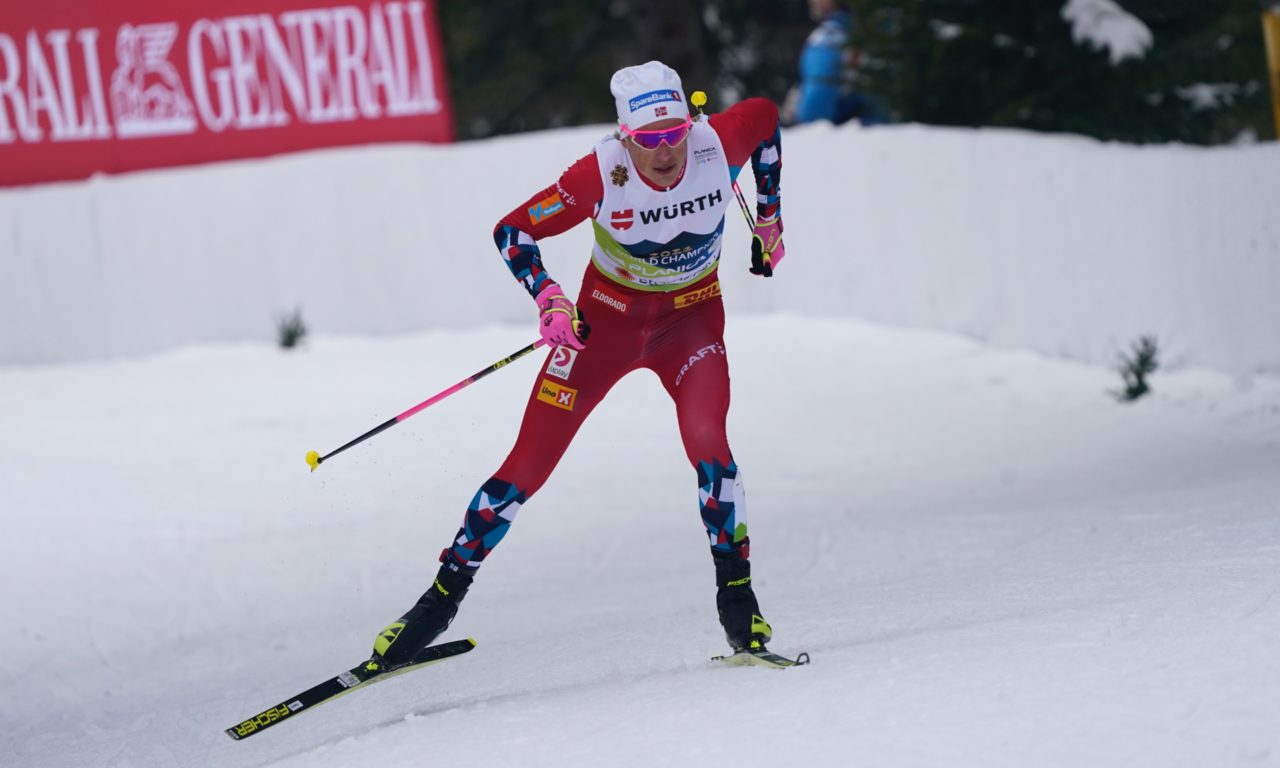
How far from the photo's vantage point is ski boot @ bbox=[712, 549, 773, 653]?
5676 mm

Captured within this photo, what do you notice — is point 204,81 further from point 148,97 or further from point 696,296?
point 696,296

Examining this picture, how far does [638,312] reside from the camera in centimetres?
600

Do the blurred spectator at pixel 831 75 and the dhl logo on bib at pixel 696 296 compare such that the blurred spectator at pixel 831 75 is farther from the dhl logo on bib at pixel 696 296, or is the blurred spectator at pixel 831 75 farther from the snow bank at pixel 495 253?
the dhl logo on bib at pixel 696 296

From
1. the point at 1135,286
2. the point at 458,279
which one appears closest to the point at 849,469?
the point at 1135,286

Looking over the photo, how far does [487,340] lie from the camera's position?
43.7 ft

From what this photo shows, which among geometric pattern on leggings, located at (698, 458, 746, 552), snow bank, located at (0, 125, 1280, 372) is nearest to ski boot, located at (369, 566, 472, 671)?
geometric pattern on leggings, located at (698, 458, 746, 552)

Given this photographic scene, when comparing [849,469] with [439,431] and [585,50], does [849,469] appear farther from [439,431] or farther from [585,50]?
[585,50]

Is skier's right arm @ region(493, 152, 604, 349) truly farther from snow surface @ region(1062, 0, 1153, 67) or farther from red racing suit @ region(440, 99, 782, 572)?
snow surface @ region(1062, 0, 1153, 67)

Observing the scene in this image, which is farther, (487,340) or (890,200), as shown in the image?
(487,340)

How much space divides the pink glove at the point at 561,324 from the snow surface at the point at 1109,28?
7158 millimetres

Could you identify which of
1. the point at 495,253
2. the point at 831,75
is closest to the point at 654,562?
the point at 831,75

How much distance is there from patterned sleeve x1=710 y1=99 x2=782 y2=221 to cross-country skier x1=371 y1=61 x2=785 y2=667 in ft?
0.04

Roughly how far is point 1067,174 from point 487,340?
15.1ft

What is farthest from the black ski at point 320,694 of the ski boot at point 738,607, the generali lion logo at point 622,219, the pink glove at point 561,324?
the generali lion logo at point 622,219
